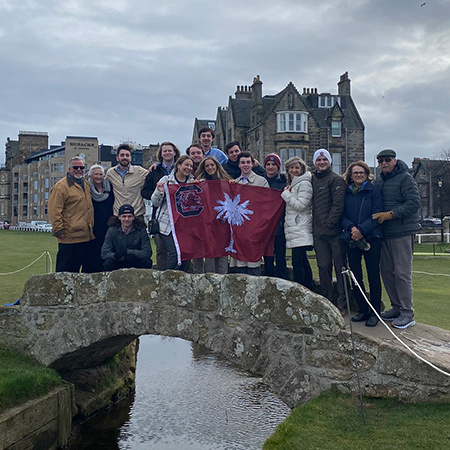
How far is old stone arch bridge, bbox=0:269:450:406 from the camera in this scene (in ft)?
21.4

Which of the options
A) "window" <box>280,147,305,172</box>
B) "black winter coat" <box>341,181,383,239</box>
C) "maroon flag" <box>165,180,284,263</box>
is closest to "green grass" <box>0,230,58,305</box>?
"maroon flag" <box>165,180,284,263</box>

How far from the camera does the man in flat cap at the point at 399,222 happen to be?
24.6 feet

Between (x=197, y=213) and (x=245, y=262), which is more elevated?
(x=197, y=213)

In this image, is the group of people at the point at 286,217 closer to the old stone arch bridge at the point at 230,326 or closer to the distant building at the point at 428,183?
the old stone arch bridge at the point at 230,326

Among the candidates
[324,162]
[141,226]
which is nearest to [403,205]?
[324,162]

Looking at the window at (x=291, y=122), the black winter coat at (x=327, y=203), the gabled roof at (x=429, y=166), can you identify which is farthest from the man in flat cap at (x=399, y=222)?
the gabled roof at (x=429, y=166)

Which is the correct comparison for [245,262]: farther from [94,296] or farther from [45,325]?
[45,325]

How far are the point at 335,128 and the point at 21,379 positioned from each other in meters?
45.8

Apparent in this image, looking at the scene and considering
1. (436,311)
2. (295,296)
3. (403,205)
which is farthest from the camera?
(436,311)

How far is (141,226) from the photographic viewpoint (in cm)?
910

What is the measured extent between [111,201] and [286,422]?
4952 mm

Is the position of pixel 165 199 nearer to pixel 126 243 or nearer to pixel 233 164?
pixel 126 243

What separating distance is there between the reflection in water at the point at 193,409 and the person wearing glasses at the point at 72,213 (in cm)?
308

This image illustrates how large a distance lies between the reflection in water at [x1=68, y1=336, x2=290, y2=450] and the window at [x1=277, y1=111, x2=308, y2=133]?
37.2 meters
